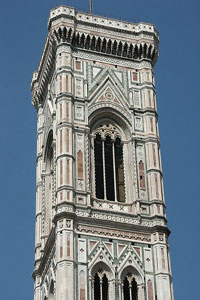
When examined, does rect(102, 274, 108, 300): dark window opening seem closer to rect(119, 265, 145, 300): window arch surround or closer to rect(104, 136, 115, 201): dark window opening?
rect(119, 265, 145, 300): window arch surround

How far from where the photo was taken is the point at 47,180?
141 ft

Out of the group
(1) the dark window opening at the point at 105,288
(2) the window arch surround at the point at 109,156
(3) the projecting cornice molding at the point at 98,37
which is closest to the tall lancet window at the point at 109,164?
(2) the window arch surround at the point at 109,156

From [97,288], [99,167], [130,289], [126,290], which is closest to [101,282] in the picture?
[97,288]

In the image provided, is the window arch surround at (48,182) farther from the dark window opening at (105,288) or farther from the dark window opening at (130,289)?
the dark window opening at (130,289)

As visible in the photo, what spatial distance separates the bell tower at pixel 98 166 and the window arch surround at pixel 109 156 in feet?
0.15

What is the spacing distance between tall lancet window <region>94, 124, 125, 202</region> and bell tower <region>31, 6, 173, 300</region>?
0.05 metres

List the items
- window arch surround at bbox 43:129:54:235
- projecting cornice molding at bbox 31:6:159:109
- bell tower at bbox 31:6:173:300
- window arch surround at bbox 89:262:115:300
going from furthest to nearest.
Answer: projecting cornice molding at bbox 31:6:159:109, window arch surround at bbox 43:129:54:235, bell tower at bbox 31:6:173:300, window arch surround at bbox 89:262:115:300

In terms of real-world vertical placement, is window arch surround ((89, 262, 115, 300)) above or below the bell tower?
below

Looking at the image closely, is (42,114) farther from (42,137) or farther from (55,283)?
(55,283)

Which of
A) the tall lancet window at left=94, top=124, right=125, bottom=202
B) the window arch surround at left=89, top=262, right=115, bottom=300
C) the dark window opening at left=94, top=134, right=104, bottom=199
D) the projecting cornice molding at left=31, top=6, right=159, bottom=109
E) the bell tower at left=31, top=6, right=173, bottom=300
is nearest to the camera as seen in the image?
the window arch surround at left=89, top=262, right=115, bottom=300

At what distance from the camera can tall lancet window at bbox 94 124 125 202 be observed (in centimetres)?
3969

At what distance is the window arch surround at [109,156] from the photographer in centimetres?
3969

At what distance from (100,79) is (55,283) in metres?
10.8

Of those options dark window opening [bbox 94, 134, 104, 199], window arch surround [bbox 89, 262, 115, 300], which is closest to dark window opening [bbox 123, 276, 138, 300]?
window arch surround [bbox 89, 262, 115, 300]
